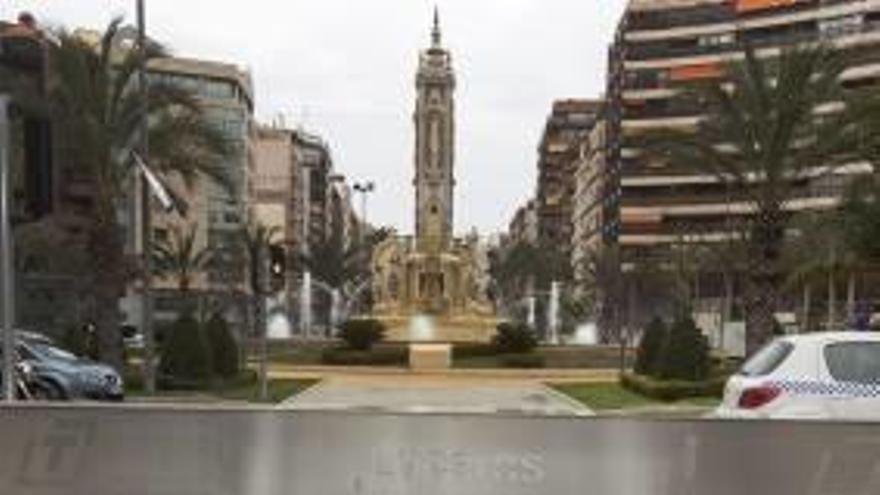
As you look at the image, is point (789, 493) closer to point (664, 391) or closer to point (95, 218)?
point (664, 391)

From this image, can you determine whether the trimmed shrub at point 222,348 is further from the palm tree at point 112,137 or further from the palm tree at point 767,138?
the palm tree at point 767,138

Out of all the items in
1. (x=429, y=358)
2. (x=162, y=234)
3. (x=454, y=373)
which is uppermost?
(x=162, y=234)

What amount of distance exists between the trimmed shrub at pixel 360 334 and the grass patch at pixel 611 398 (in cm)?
1690

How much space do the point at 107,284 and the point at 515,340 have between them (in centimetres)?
2401

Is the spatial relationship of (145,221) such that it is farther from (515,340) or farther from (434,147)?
(434,147)

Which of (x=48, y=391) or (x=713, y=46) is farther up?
(x=713, y=46)

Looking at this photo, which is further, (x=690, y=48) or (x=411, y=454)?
(x=690, y=48)

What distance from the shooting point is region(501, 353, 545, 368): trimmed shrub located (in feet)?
189

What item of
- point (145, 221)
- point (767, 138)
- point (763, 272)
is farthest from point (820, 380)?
point (763, 272)

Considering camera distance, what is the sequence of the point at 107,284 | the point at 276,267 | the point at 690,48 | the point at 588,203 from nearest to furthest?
the point at 276,267 → the point at 107,284 → the point at 690,48 → the point at 588,203

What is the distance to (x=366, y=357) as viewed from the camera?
58.3 meters

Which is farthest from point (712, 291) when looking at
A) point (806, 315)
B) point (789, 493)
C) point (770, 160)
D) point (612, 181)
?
point (789, 493)

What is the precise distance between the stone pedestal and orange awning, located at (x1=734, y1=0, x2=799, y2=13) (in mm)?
79863

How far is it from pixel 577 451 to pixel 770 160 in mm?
31688
